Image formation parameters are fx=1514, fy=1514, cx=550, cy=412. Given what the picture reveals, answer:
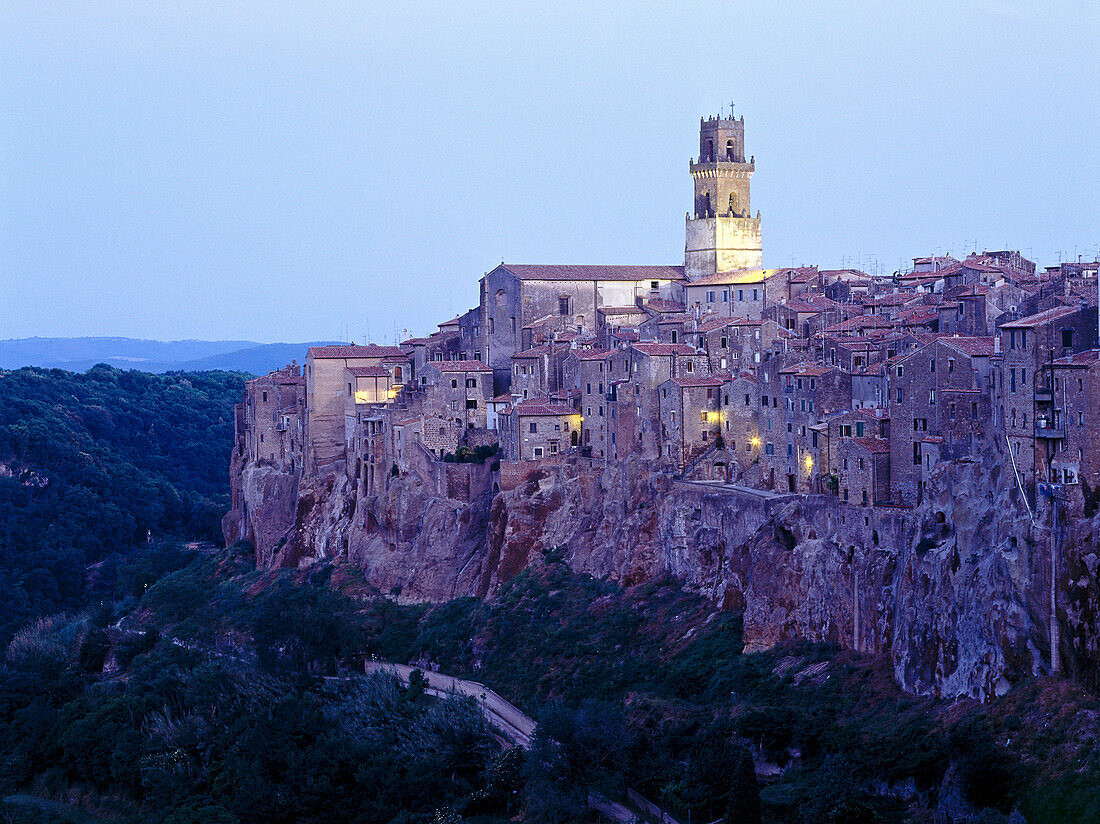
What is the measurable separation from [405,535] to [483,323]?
12.4 m

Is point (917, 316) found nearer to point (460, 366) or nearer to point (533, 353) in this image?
point (533, 353)

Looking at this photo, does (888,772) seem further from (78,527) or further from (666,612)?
(78,527)

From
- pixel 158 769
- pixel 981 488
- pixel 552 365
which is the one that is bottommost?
pixel 158 769

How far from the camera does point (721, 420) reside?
193 ft

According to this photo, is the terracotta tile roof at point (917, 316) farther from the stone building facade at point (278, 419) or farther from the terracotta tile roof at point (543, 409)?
the stone building facade at point (278, 419)

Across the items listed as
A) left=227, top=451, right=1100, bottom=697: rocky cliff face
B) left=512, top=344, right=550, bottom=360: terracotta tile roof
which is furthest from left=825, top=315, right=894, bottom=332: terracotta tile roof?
left=512, top=344, right=550, bottom=360: terracotta tile roof

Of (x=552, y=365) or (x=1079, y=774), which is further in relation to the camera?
(x=552, y=365)

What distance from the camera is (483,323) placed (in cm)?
7538

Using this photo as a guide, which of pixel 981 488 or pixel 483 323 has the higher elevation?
pixel 483 323

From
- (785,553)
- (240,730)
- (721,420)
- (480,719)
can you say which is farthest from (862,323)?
(240,730)

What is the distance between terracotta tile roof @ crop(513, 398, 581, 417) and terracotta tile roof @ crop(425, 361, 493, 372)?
5753mm

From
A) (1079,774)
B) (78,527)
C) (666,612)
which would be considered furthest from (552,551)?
(78,527)

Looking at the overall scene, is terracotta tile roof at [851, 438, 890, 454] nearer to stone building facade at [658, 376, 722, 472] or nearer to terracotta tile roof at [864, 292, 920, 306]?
stone building facade at [658, 376, 722, 472]

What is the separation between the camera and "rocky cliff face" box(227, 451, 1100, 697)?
3978 cm
